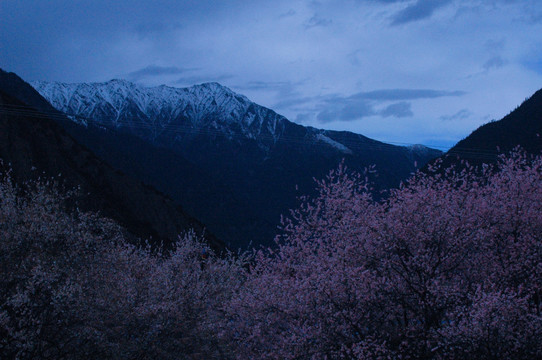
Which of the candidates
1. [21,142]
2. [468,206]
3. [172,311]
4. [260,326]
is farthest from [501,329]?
[21,142]

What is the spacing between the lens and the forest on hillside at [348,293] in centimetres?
1391

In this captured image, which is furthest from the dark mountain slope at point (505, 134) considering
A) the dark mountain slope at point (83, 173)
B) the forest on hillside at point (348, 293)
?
the forest on hillside at point (348, 293)

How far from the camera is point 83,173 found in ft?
244

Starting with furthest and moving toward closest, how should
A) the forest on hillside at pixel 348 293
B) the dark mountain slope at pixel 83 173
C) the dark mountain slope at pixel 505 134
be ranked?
the dark mountain slope at pixel 505 134 → the dark mountain slope at pixel 83 173 → the forest on hillside at pixel 348 293

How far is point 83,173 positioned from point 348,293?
67.9m

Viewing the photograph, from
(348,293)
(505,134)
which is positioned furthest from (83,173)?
→ (505,134)

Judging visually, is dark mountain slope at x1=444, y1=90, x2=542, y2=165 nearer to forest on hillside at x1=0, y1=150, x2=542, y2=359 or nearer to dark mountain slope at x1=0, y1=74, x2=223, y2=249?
dark mountain slope at x1=0, y1=74, x2=223, y2=249

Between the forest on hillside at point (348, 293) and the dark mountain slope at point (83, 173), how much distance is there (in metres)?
45.3

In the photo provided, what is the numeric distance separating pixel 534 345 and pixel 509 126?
10768cm

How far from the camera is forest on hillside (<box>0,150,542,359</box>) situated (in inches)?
548

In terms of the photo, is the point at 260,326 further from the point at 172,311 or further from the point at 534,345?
the point at 534,345

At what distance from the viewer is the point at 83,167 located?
253ft

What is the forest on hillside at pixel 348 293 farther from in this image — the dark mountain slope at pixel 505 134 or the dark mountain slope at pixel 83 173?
the dark mountain slope at pixel 505 134

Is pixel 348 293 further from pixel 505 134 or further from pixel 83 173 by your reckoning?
pixel 505 134
